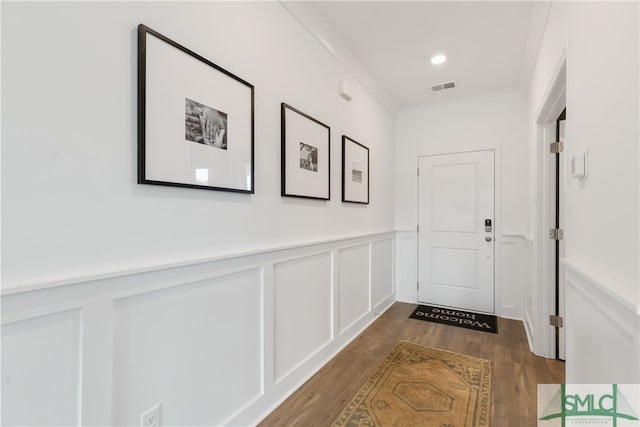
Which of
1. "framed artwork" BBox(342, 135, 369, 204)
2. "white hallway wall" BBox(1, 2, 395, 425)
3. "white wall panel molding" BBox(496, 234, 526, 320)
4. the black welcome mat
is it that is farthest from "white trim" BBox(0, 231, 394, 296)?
"white wall panel molding" BBox(496, 234, 526, 320)

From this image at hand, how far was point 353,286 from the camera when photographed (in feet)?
9.34

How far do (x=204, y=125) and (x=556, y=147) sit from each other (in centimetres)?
267

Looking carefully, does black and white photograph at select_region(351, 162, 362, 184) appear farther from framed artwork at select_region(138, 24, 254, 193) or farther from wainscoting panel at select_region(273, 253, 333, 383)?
framed artwork at select_region(138, 24, 254, 193)

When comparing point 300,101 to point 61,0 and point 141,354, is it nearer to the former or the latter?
point 61,0

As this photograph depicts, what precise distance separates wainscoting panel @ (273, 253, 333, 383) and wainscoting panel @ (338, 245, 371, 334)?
8.2 inches

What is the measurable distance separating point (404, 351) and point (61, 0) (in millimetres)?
2843

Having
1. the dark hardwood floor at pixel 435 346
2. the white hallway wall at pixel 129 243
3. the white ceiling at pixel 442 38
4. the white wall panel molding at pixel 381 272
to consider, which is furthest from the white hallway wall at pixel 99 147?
the white wall panel molding at pixel 381 272

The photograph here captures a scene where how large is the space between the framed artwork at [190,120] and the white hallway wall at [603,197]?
4.83ft

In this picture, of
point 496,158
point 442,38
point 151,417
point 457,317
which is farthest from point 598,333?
point 496,158

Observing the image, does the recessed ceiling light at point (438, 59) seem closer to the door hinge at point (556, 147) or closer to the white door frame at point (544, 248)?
the white door frame at point (544, 248)

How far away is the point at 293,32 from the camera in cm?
204

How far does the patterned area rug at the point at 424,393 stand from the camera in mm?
1713

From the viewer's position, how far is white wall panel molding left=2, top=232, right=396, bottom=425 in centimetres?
94

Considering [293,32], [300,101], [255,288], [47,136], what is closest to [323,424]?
[255,288]
